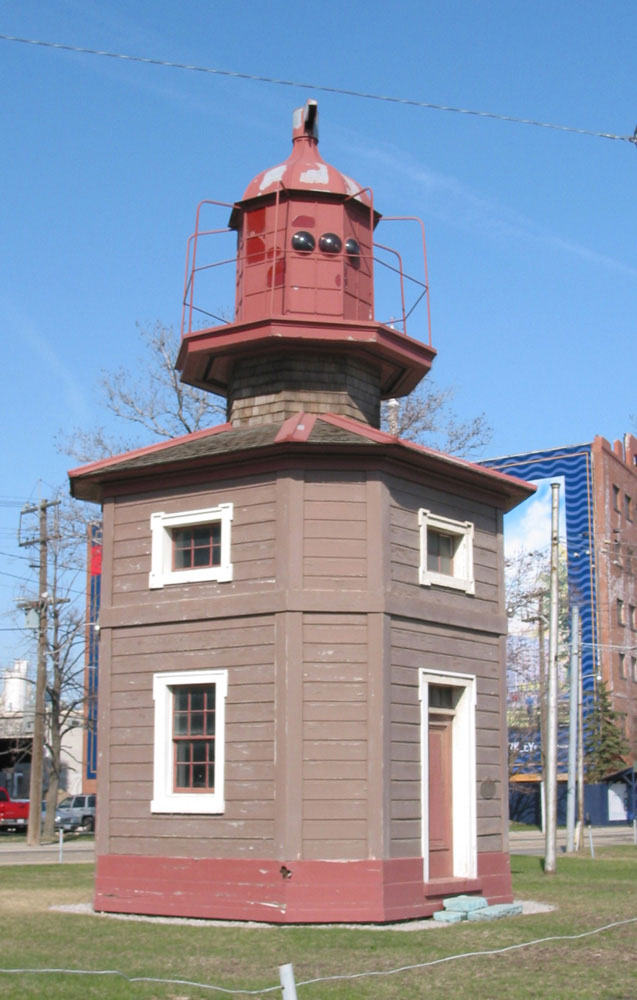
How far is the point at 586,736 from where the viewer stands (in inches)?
2032

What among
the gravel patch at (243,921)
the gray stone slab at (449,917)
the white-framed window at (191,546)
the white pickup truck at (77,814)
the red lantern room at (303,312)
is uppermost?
the red lantern room at (303,312)

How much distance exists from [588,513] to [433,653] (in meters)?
35.8

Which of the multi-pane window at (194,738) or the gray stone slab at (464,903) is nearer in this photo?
the gray stone slab at (464,903)

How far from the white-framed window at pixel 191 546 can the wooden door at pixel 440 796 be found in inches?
135

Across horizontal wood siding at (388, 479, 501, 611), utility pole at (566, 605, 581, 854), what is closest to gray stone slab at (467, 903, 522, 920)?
horizontal wood siding at (388, 479, 501, 611)

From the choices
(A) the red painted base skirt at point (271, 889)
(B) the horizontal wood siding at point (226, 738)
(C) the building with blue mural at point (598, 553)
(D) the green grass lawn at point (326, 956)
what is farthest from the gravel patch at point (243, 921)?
(C) the building with blue mural at point (598, 553)

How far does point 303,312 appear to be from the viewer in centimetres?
1714

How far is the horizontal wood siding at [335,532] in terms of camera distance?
15156mm

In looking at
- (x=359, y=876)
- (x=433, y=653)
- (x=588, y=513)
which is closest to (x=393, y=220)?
(x=433, y=653)

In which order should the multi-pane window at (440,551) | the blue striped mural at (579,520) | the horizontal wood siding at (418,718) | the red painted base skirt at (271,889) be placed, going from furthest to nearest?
the blue striped mural at (579,520) → the multi-pane window at (440,551) → the horizontal wood siding at (418,718) → the red painted base skirt at (271,889)

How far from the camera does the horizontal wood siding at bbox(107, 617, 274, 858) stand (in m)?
14.8

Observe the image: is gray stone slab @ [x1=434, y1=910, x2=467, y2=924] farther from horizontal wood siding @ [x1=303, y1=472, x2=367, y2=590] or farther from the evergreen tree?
the evergreen tree

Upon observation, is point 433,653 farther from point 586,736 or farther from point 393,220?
point 586,736

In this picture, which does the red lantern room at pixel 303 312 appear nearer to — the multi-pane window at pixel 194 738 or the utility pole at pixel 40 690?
the multi-pane window at pixel 194 738
